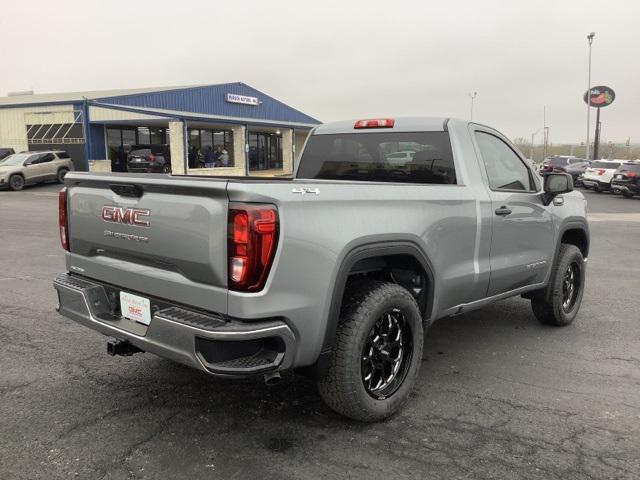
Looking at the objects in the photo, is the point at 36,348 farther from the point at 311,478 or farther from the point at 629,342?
the point at 629,342

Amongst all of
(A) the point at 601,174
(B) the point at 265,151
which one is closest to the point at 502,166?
(A) the point at 601,174

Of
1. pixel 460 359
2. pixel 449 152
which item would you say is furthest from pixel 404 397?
pixel 449 152

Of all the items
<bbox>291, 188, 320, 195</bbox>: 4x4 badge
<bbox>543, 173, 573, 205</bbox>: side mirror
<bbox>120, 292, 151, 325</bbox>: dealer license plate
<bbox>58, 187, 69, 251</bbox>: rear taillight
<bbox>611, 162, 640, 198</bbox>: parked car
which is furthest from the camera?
<bbox>611, 162, 640, 198</bbox>: parked car

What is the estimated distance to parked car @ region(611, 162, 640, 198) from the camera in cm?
2223

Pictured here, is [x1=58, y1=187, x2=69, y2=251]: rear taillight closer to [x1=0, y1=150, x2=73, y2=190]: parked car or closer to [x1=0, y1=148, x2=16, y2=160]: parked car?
[x1=0, y1=150, x2=73, y2=190]: parked car

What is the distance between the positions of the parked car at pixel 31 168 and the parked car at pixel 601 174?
954 inches

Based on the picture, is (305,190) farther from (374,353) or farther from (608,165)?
(608,165)

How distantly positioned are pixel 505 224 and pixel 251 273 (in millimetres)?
2392

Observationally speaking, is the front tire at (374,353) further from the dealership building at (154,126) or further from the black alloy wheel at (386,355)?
the dealership building at (154,126)

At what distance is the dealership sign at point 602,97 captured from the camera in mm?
46281

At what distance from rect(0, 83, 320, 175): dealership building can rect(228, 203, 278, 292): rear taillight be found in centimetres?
2517

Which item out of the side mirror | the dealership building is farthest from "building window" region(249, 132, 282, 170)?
the side mirror

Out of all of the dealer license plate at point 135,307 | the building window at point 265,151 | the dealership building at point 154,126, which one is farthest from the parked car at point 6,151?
the dealer license plate at point 135,307

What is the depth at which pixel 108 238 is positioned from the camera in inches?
126
